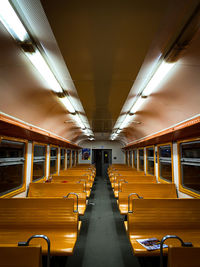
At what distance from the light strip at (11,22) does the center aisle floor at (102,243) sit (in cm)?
397

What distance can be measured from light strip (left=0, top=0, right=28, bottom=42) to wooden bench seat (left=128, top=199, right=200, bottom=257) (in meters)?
3.28

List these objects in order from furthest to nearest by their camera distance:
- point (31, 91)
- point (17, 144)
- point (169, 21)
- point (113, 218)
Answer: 1. point (113, 218)
2. point (17, 144)
3. point (31, 91)
4. point (169, 21)

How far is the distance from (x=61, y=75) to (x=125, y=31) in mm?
1697

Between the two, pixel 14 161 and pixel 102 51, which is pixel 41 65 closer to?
pixel 102 51

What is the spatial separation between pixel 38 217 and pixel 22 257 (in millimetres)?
1592

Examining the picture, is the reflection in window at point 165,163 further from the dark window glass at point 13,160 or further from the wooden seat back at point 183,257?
the dark window glass at point 13,160

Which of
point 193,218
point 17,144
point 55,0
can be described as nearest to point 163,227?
point 193,218

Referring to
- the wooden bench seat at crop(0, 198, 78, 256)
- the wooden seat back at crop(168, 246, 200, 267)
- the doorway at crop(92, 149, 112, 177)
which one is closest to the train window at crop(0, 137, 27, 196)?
the wooden bench seat at crop(0, 198, 78, 256)

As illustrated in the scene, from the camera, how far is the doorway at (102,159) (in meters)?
16.2

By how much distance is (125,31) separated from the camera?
1.78 m

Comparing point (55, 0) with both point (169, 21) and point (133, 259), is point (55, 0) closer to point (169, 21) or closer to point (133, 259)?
point (169, 21)

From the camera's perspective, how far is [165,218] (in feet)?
10.4

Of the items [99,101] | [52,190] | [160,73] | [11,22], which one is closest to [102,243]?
[52,190]

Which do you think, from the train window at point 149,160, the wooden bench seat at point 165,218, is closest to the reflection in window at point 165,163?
the train window at point 149,160
